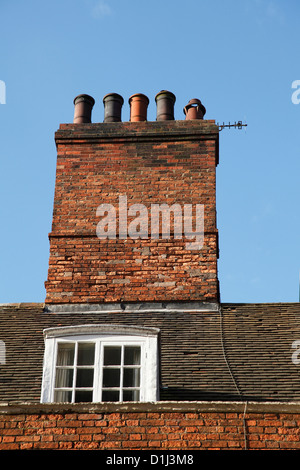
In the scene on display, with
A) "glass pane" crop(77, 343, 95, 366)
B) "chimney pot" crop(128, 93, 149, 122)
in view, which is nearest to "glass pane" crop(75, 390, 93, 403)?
"glass pane" crop(77, 343, 95, 366)

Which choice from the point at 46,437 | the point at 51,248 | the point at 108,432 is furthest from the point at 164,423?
the point at 51,248

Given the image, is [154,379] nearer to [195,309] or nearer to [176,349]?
[176,349]

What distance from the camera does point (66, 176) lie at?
47.3ft

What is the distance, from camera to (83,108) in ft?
50.0

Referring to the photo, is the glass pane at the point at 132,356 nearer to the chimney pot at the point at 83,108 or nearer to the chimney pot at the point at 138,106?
the chimney pot at the point at 138,106

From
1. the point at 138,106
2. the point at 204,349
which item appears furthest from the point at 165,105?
the point at 204,349

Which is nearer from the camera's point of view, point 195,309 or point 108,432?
point 108,432

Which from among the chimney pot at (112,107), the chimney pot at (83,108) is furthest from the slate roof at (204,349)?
the chimney pot at (112,107)

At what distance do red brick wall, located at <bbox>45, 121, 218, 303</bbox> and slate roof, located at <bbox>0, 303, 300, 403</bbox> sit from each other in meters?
0.51

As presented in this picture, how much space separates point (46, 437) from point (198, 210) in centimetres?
584

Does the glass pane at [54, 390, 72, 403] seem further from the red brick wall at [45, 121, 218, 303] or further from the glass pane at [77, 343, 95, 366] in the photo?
the red brick wall at [45, 121, 218, 303]

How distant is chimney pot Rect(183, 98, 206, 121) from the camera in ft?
49.4

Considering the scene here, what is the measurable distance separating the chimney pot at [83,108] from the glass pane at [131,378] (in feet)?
20.2

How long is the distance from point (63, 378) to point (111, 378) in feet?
2.05
